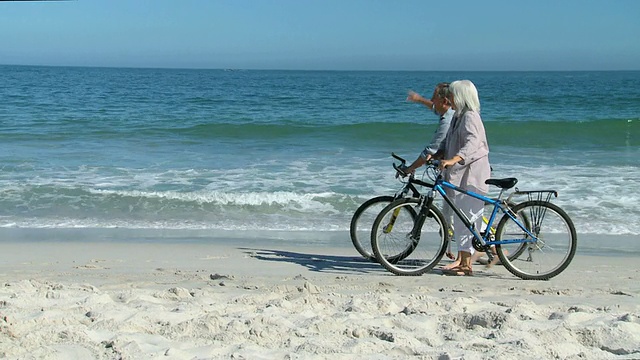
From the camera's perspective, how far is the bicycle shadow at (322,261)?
6648mm

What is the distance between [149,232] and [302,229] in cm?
177

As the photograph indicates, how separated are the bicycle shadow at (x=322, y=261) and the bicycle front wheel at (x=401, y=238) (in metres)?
0.22

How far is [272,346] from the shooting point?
4.15 meters

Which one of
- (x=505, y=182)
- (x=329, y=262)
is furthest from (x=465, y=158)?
(x=329, y=262)

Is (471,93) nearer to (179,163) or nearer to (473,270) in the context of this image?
(473,270)

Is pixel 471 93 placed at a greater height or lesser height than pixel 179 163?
greater

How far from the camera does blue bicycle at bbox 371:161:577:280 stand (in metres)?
6.14

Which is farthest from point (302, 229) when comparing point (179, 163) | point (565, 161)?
point (565, 161)

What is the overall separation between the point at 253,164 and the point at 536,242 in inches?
334

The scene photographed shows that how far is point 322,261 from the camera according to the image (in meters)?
6.97

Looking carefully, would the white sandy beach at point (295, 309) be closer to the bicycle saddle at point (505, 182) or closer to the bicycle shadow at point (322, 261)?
the bicycle shadow at point (322, 261)

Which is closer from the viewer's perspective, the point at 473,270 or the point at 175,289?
the point at 175,289

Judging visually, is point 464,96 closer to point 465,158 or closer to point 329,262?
point 465,158

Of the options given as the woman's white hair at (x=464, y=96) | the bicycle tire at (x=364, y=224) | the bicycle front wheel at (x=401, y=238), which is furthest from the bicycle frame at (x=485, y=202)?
the woman's white hair at (x=464, y=96)
